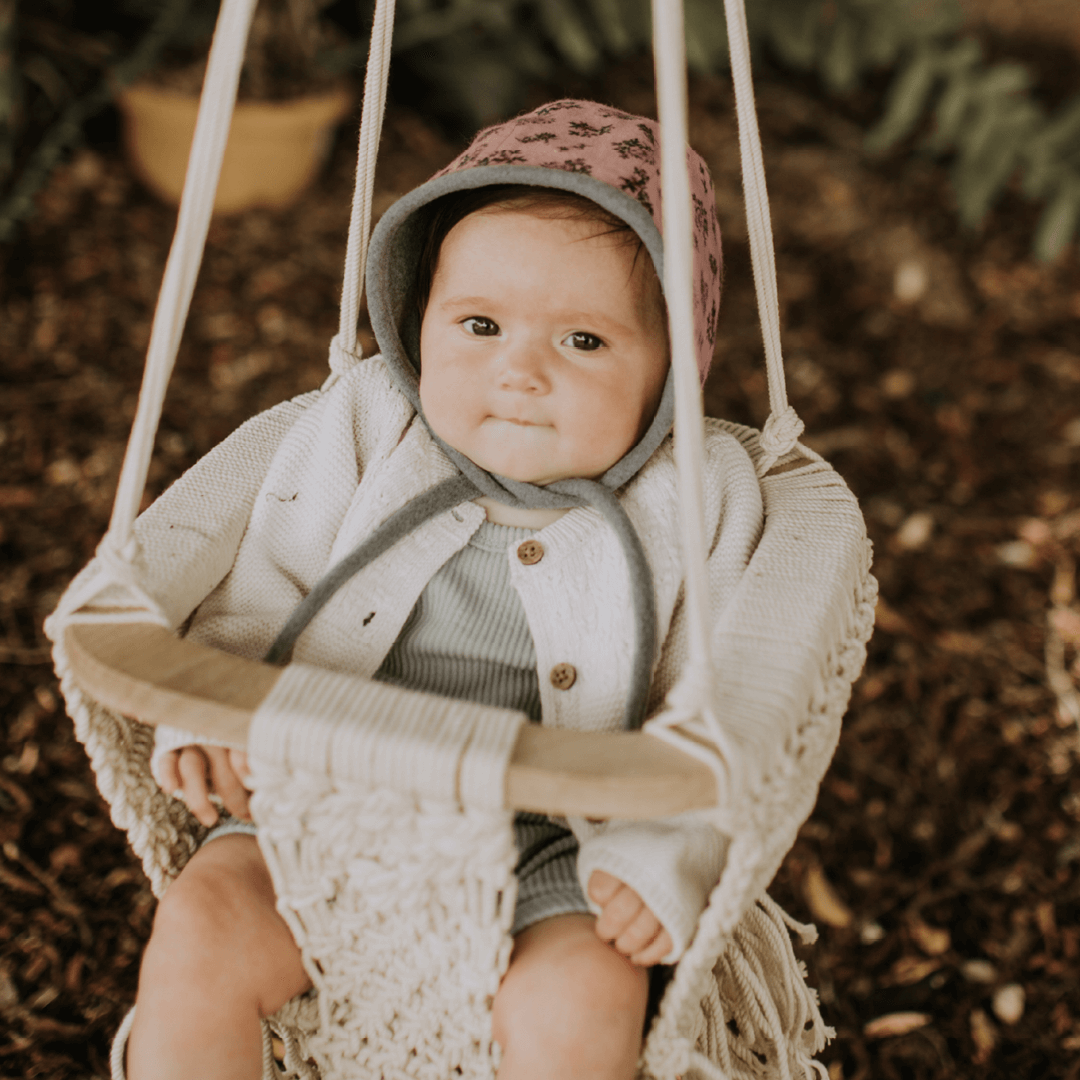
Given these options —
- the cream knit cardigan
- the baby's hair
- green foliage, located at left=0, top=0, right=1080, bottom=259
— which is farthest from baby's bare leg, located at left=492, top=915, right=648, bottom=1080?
green foliage, located at left=0, top=0, right=1080, bottom=259

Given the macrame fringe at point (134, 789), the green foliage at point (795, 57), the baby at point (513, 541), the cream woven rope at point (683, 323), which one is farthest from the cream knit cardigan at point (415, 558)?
the green foliage at point (795, 57)

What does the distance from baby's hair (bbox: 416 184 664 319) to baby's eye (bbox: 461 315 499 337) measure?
99 millimetres

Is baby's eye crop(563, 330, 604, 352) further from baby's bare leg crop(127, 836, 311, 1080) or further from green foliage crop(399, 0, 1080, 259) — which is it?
green foliage crop(399, 0, 1080, 259)

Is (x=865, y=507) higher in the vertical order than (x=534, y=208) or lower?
lower

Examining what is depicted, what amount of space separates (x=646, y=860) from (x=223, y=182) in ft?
7.81

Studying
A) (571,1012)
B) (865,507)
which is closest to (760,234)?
(571,1012)

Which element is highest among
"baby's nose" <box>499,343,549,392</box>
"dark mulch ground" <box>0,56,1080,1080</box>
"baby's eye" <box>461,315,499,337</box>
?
"baby's eye" <box>461,315,499,337</box>

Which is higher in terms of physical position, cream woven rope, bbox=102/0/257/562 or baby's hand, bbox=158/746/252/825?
cream woven rope, bbox=102/0/257/562

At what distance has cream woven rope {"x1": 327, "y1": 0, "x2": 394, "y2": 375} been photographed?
942mm

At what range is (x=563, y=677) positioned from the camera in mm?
946

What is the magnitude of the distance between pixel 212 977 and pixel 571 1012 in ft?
0.93

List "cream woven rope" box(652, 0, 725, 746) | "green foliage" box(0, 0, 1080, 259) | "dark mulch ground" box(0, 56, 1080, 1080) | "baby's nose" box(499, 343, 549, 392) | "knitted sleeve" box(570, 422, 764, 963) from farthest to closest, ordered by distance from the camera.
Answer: "green foliage" box(0, 0, 1080, 259), "dark mulch ground" box(0, 56, 1080, 1080), "baby's nose" box(499, 343, 549, 392), "knitted sleeve" box(570, 422, 764, 963), "cream woven rope" box(652, 0, 725, 746)

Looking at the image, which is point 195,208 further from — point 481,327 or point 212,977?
point 212,977

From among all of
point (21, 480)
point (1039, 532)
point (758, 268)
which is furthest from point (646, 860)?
point (1039, 532)
